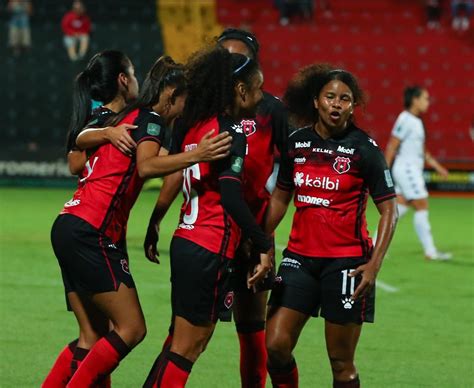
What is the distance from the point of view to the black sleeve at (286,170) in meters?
6.15

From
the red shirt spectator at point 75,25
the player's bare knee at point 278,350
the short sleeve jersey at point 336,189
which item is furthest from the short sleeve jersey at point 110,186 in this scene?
the red shirt spectator at point 75,25

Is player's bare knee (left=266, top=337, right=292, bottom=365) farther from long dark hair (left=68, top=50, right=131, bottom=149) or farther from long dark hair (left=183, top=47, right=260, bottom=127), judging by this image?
long dark hair (left=68, top=50, right=131, bottom=149)

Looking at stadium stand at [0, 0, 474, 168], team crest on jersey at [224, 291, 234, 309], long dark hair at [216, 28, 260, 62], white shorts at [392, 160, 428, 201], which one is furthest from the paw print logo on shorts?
stadium stand at [0, 0, 474, 168]

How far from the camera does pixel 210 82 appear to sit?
5.54 m

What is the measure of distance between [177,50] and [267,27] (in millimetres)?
4310

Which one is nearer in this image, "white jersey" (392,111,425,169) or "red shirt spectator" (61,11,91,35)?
"white jersey" (392,111,425,169)

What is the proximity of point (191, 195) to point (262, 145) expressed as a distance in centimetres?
74

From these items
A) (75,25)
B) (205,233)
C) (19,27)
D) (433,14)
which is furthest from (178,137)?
(433,14)

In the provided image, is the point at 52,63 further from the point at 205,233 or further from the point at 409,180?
the point at 205,233

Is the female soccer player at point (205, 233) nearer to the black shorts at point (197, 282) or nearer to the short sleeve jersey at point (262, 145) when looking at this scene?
the black shorts at point (197, 282)

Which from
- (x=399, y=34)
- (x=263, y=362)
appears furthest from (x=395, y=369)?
(x=399, y=34)

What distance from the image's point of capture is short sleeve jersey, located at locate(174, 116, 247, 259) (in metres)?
5.49

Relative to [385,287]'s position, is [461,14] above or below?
above

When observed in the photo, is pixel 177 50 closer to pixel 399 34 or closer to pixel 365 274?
pixel 399 34
